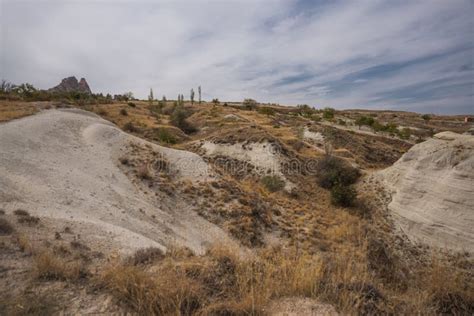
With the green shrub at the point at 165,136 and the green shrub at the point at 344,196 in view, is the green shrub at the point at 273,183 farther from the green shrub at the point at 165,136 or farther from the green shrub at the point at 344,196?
the green shrub at the point at 165,136

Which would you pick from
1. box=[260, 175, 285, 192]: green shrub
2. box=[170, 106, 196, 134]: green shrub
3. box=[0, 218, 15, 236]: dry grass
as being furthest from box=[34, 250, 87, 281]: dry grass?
box=[170, 106, 196, 134]: green shrub

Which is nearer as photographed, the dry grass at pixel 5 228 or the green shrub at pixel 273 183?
the dry grass at pixel 5 228

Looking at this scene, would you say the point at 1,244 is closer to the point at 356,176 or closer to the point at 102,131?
the point at 102,131

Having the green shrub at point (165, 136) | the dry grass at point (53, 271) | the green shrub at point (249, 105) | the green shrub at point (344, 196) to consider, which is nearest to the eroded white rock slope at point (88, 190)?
the dry grass at point (53, 271)

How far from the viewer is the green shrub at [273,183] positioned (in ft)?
53.1

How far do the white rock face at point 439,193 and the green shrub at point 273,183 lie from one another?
22.1 ft

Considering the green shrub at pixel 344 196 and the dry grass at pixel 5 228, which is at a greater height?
the dry grass at pixel 5 228

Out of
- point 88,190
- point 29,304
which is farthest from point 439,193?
point 88,190

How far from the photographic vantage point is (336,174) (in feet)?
55.1

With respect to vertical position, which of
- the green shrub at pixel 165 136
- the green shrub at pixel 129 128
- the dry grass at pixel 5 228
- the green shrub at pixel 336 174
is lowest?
the green shrub at pixel 336 174

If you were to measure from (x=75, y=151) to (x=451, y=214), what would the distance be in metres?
18.4

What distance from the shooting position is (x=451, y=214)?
10.1m

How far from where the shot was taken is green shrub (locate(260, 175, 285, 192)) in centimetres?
1619

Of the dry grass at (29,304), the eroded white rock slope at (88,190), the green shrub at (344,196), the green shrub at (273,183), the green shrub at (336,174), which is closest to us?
the dry grass at (29,304)
